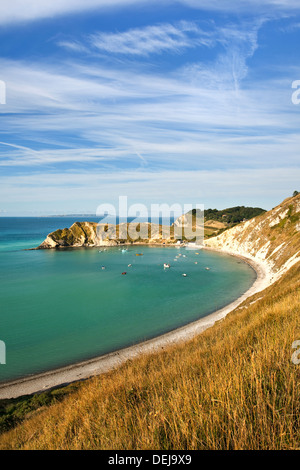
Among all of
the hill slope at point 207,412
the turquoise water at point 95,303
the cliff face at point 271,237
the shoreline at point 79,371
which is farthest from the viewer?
the cliff face at point 271,237

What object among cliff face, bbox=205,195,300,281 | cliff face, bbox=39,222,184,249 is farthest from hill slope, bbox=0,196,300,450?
cliff face, bbox=39,222,184,249

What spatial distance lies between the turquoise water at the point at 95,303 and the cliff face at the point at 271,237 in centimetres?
688

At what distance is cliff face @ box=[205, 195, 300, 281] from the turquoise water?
6.88m

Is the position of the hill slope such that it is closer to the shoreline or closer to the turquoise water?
the shoreline

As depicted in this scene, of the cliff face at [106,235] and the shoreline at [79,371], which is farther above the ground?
the cliff face at [106,235]

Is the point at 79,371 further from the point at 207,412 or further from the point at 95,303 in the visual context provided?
the point at 95,303

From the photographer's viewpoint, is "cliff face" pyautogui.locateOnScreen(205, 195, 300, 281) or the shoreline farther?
"cliff face" pyautogui.locateOnScreen(205, 195, 300, 281)

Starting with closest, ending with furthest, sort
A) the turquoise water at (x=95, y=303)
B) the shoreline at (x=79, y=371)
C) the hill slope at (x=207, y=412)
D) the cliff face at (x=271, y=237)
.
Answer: the hill slope at (x=207, y=412)
the shoreline at (x=79, y=371)
the turquoise water at (x=95, y=303)
the cliff face at (x=271, y=237)

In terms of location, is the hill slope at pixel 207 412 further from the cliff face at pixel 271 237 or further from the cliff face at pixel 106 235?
the cliff face at pixel 106 235

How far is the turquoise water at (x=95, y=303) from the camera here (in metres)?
28.4

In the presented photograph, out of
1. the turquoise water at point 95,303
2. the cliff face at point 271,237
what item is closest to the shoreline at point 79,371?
the turquoise water at point 95,303

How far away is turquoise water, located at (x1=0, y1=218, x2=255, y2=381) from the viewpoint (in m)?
28.4

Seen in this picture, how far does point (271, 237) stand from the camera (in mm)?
73938

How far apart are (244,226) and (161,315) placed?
6792 centimetres
